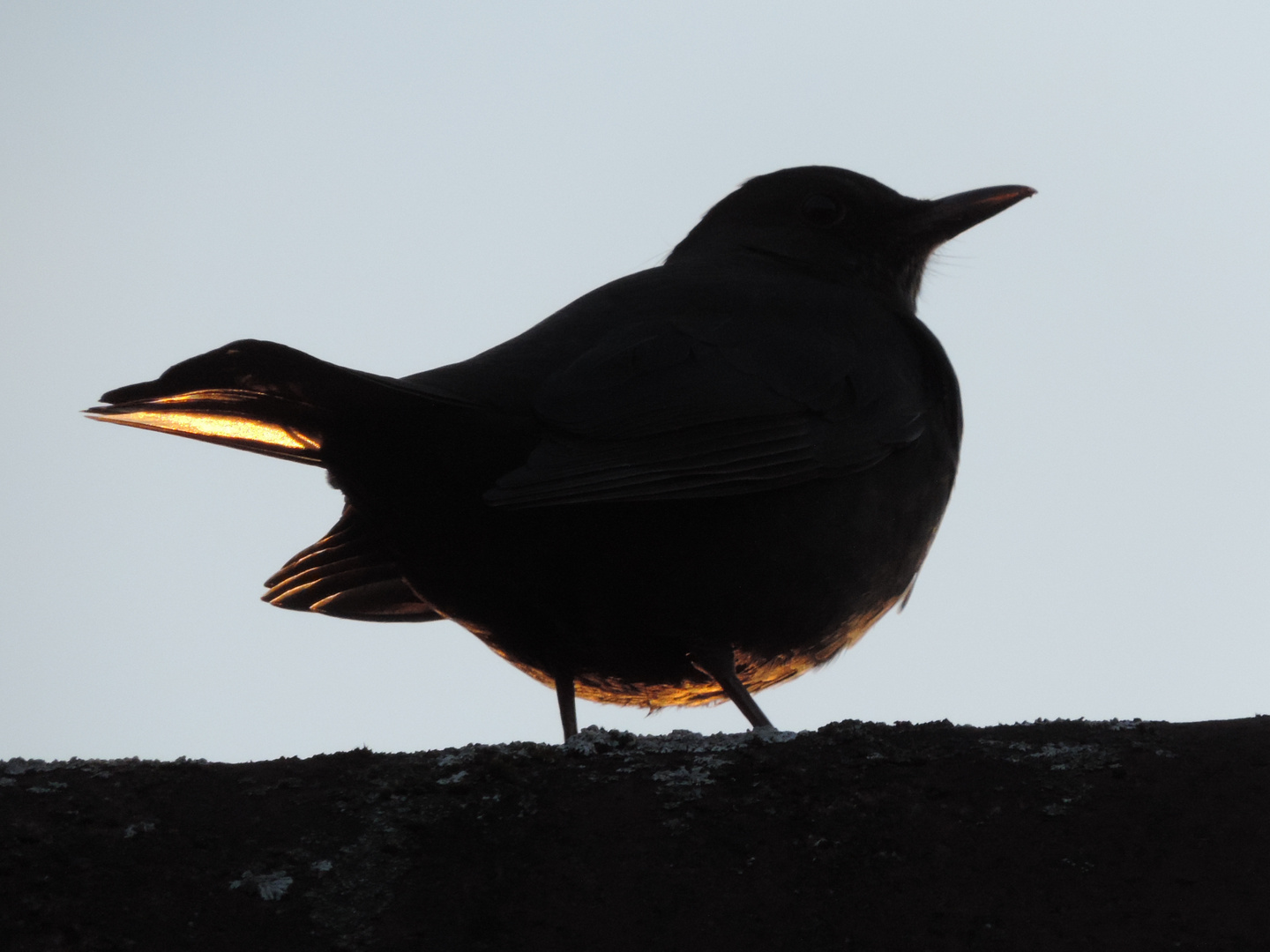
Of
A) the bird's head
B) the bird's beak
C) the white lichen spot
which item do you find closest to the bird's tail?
the white lichen spot

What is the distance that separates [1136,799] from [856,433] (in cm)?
→ 203

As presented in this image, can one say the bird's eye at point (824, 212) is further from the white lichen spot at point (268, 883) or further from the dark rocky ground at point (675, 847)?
the white lichen spot at point (268, 883)

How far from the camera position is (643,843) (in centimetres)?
193

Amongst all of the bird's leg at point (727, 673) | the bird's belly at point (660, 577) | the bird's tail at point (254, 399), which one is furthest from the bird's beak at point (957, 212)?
the bird's tail at point (254, 399)

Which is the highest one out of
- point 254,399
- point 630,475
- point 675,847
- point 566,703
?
point 254,399

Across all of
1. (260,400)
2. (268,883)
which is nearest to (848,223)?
(260,400)

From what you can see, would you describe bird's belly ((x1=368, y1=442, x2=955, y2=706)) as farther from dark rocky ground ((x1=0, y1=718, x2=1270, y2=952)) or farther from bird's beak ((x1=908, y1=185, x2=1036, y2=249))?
bird's beak ((x1=908, y1=185, x2=1036, y2=249))

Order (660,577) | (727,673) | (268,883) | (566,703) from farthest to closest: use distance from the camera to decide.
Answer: (566,703) → (727,673) → (660,577) → (268,883)

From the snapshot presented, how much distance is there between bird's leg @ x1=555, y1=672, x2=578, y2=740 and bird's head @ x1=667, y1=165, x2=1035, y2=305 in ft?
6.30

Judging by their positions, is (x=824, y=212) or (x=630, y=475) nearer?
(x=630, y=475)

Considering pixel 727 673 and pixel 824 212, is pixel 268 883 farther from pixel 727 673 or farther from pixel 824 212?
pixel 824 212

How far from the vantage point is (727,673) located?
3639 millimetres

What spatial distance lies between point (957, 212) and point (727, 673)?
2.46 m

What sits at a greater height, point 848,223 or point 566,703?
point 848,223
